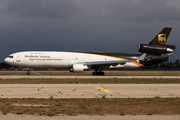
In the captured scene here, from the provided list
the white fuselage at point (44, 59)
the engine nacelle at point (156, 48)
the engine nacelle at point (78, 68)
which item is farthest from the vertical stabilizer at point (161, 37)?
the engine nacelle at point (78, 68)

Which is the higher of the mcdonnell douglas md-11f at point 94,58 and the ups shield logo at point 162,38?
the ups shield logo at point 162,38

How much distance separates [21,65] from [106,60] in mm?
15460

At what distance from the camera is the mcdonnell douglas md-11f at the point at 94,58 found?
3881cm

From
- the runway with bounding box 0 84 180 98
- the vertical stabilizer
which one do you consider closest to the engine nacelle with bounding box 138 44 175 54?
the vertical stabilizer

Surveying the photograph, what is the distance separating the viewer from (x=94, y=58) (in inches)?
1613

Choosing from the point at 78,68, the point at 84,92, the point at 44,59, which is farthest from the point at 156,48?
the point at 84,92

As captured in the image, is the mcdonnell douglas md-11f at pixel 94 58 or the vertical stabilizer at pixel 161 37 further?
the vertical stabilizer at pixel 161 37

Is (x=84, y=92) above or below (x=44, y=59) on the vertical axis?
below
